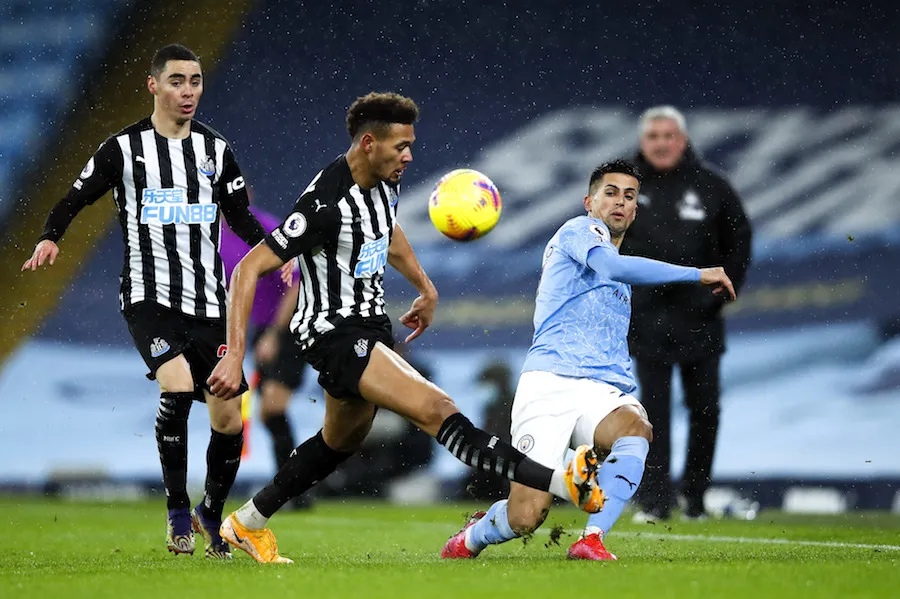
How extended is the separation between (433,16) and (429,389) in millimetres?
9252

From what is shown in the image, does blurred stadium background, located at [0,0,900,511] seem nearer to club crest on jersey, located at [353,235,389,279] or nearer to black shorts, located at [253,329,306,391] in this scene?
black shorts, located at [253,329,306,391]

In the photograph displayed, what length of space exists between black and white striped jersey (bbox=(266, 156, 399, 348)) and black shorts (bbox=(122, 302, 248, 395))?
0.55m

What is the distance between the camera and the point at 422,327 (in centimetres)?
527

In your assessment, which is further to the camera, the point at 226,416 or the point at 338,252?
the point at 226,416

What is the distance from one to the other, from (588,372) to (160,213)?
188 centimetres

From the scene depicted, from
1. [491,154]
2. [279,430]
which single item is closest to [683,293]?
[279,430]

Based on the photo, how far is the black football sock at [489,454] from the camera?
4.23 meters

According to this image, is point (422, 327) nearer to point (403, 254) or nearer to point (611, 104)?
point (403, 254)

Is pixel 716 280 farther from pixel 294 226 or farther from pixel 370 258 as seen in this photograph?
pixel 294 226

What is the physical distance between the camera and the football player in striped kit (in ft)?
16.9

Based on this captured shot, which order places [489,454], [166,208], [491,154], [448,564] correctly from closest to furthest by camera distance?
[489,454], [448,564], [166,208], [491,154]

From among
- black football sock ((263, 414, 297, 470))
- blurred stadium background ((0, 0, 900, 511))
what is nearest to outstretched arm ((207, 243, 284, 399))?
black football sock ((263, 414, 297, 470))

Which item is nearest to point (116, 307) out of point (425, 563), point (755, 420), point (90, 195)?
point (755, 420)

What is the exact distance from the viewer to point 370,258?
4793 mm
